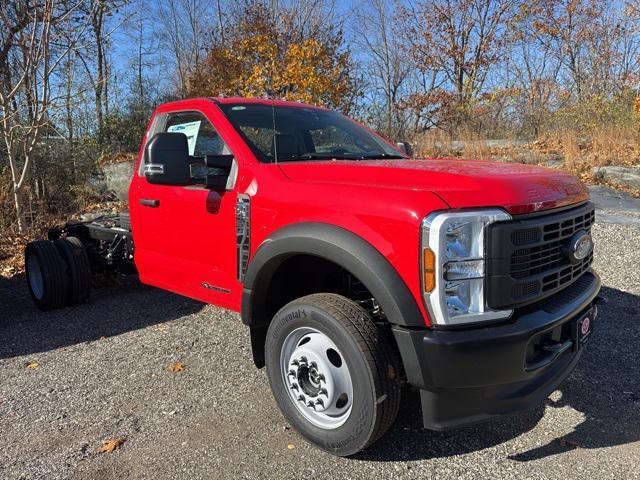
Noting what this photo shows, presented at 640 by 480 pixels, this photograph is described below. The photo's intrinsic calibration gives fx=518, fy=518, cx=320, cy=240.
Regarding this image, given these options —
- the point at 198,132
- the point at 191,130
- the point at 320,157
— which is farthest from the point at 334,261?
the point at 191,130

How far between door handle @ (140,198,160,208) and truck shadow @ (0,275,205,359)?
4.41 ft

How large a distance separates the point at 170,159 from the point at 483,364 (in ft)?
7.13

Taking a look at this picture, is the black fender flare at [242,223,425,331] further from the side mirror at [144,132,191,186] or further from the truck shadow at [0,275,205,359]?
the truck shadow at [0,275,205,359]

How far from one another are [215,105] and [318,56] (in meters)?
12.2

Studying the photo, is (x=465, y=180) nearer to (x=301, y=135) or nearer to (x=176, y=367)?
(x=301, y=135)

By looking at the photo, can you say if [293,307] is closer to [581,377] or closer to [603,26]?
[581,377]

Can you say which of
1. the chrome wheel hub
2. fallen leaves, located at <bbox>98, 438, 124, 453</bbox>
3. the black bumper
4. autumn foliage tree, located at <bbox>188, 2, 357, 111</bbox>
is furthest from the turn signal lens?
autumn foliage tree, located at <bbox>188, 2, 357, 111</bbox>

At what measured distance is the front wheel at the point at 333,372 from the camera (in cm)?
247

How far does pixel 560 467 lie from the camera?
2.64m

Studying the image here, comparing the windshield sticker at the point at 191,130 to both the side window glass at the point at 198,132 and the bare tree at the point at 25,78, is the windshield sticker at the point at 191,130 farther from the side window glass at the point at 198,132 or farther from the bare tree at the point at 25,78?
the bare tree at the point at 25,78

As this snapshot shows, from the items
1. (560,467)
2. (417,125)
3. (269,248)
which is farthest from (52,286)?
(417,125)

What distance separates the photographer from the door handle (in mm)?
4023

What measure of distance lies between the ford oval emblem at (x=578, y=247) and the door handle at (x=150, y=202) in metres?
2.90

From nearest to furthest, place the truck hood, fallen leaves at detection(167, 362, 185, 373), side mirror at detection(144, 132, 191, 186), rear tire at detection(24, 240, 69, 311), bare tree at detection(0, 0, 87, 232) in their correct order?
1. the truck hood
2. side mirror at detection(144, 132, 191, 186)
3. fallen leaves at detection(167, 362, 185, 373)
4. rear tire at detection(24, 240, 69, 311)
5. bare tree at detection(0, 0, 87, 232)
